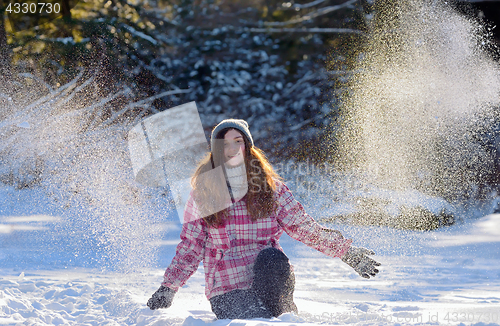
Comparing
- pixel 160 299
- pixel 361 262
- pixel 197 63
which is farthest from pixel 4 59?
pixel 361 262

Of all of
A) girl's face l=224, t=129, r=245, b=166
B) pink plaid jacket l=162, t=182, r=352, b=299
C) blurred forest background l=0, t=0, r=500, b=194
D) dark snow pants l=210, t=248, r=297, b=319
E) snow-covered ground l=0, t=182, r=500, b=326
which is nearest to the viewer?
dark snow pants l=210, t=248, r=297, b=319

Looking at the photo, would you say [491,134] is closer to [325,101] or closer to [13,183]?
[325,101]

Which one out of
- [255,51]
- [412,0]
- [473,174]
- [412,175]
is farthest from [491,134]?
[255,51]

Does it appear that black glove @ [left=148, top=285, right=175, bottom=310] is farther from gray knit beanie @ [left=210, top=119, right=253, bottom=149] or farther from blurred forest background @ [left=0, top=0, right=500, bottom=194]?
blurred forest background @ [left=0, top=0, right=500, bottom=194]

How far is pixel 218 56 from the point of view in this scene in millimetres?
10055

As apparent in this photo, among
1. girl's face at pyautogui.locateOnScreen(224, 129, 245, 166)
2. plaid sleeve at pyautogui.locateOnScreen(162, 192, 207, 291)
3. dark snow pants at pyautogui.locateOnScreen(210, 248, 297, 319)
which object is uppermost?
girl's face at pyautogui.locateOnScreen(224, 129, 245, 166)

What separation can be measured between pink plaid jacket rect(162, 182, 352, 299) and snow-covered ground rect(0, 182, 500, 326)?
0.24m

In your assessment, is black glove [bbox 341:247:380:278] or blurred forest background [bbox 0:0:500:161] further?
blurred forest background [bbox 0:0:500:161]

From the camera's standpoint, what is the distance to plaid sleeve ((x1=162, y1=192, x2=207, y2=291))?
2285 millimetres

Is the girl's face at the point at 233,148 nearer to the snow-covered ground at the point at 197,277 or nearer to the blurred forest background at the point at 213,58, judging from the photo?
the snow-covered ground at the point at 197,277

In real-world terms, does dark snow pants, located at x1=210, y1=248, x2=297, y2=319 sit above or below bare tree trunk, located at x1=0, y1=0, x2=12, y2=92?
below

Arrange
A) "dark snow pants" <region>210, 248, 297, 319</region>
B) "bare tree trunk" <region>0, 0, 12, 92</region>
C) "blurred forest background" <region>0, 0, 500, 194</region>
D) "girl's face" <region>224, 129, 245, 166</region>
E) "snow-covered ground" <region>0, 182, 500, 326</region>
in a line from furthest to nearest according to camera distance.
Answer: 1. "blurred forest background" <region>0, 0, 500, 194</region>
2. "bare tree trunk" <region>0, 0, 12, 92</region>
3. "snow-covered ground" <region>0, 182, 500, 326</region>
4. "girl's face" <region>224, 129, 245, 166</region>
5. "dark snow pants" <region>210, 248, 297, 319</region>

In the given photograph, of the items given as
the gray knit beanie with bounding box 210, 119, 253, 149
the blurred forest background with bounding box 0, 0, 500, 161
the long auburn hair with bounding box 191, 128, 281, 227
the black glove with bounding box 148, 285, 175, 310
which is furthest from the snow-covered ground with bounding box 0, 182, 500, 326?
the blurred forest background with bounding box 0, 0, 500, 161

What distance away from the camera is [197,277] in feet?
13.3
